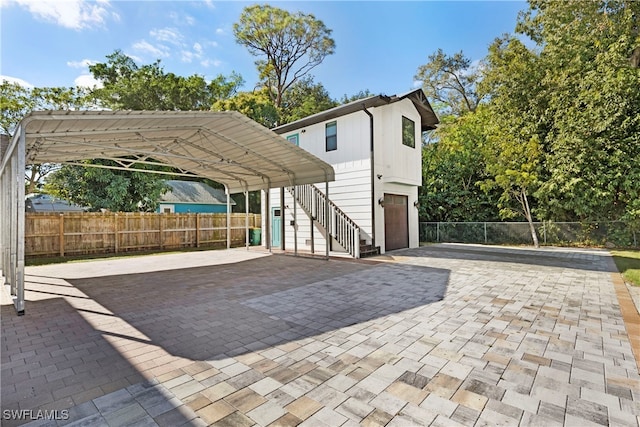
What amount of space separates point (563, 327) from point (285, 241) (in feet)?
33.1

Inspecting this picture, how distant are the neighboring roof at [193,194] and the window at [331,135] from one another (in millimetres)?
14077

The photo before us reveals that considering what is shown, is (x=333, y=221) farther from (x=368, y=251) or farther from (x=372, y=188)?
(x=372, y=188)

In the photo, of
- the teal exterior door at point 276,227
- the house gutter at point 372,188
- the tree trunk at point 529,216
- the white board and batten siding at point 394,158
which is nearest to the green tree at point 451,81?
the tree trunk at point 529,216

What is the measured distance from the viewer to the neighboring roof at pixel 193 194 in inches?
849

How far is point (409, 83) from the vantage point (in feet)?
81.0

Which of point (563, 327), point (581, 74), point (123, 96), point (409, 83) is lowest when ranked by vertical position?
point (563, 327)

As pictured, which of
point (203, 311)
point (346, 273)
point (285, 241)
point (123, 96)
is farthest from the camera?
point (123, 96)

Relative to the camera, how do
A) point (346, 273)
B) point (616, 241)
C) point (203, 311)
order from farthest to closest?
point (616, 241) < point (346, 273) < point (203, 311)

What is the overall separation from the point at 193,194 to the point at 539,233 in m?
21.5

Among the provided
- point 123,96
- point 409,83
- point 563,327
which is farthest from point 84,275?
point 409,83

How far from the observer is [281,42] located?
2427 centimetres

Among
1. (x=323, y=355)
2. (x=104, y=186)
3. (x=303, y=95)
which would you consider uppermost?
(x=303, y=95)

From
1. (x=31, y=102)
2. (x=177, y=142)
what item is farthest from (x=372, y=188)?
(x=31, y=102)

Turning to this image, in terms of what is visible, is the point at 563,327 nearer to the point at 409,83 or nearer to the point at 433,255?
the point at 433,255
